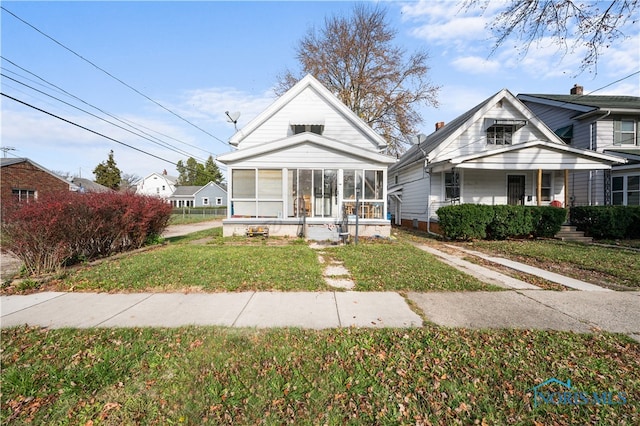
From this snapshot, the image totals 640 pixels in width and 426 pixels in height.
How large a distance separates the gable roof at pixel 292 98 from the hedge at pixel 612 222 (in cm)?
985

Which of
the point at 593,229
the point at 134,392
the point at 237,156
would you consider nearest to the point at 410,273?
the point at 134,392

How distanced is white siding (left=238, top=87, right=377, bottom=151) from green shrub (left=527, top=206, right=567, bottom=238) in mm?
8081

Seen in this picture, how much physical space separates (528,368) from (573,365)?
50 centimetres

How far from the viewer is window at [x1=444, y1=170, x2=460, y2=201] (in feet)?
49.4

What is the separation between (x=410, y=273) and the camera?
6.33 metres

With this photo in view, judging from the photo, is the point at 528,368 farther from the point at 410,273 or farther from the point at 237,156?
the point at 237,156

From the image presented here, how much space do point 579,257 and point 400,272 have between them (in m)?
6.51

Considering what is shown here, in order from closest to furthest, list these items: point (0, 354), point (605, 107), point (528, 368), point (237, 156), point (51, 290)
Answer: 1. point (528, 368)
2. point (0, 354)
3. point (51, 290)
4. point (237, 156)
5. point (605, 107)

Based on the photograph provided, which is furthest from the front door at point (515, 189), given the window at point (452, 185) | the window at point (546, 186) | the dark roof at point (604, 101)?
the dark roof at point (604, 101)

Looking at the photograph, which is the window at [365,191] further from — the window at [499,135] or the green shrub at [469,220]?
the window at [499,135]

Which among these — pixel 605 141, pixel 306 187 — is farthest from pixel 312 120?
pixel 605 141

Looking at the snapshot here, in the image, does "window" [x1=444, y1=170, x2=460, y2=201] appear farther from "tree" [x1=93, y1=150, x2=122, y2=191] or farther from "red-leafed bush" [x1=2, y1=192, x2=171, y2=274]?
"tree" [x1=93, y1=150, x2=122, y2=191]

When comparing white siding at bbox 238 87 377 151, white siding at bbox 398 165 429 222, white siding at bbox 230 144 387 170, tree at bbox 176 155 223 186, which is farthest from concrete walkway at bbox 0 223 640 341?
tree at bbox 176 155 223 186

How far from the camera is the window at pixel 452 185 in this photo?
1507 cm
